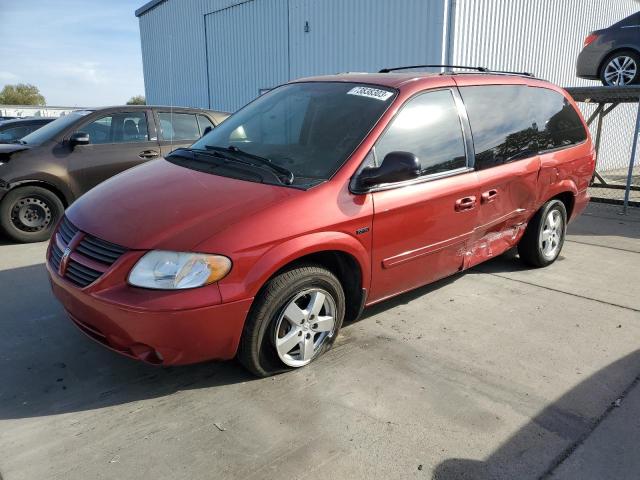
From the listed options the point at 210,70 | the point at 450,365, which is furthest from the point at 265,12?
the point at 450,365

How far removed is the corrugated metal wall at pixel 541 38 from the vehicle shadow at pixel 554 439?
8.70m

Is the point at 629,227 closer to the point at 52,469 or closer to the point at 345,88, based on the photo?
the point at 345,88

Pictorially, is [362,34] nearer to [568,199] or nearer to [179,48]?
[568,199]

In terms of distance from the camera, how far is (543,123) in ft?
14.8

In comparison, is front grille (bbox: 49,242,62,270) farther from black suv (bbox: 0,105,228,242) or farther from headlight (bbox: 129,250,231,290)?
black suv (bbox: 0,105,228,242)

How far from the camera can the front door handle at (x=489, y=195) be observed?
3772 mm

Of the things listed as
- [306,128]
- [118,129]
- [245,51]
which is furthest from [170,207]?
[245,51]

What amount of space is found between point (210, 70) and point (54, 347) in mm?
16321

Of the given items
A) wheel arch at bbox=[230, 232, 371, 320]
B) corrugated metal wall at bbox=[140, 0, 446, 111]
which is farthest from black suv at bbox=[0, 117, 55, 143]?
wheel arch at bbox=[230, 232, 371, 320]

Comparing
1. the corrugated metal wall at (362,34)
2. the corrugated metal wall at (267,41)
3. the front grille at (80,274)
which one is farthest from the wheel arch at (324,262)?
the corrugated metal wall at (362,34)

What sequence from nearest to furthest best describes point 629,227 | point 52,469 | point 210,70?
point 52,469
point 629,227
point 210,70

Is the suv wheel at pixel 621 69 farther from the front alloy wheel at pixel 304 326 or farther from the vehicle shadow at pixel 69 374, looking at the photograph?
the vehicle shadow at pixel 69 374

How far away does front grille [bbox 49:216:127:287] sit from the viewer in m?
2.56

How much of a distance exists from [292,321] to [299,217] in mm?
615
